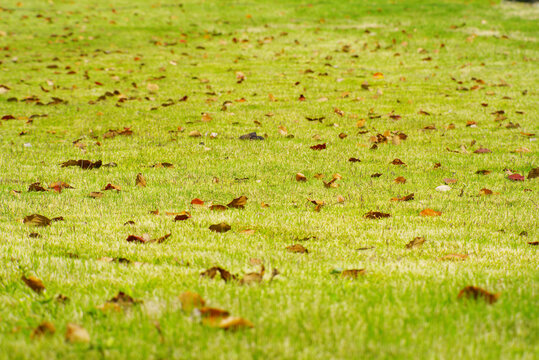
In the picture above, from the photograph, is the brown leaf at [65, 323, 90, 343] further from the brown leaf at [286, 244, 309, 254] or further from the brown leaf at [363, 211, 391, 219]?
the brown leaf at [363, 211, 391, 219]

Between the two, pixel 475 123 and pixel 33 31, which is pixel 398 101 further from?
pixel 33 31

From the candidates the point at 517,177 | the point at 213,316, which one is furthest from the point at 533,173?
the point at 213,316

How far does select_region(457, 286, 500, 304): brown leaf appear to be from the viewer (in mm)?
2764

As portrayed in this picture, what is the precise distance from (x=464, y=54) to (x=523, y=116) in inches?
292

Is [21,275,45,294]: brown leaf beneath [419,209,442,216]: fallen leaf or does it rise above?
above

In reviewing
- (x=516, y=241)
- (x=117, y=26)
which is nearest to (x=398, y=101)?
(x=516, y=241)

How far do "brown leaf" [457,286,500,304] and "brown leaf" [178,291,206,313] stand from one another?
1.44m

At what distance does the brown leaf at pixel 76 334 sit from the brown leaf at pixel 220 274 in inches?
36.2

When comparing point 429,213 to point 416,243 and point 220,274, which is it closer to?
point 416,243

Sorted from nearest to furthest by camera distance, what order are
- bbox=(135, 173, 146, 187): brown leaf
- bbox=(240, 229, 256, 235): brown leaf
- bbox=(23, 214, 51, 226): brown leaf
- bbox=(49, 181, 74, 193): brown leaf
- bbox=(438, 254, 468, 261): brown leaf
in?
bbox=(438, 254, 468, 261): brown leaf
bbox=(240, 229, 256, 235): brown leaf
bbox=(23, 214, 51, 226): brown leaf
bbox=(49, 181, 74, 193): brown leaf
bbox=(135, 173, 146, 187): brown leaf

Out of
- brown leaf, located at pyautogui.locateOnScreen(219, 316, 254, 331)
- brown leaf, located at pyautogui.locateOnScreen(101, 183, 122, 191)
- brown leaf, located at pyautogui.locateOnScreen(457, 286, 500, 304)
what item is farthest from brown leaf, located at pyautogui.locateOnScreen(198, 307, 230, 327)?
brown leaf, located at pyautogui.locateOnScreen(101, 183, 122, 191)

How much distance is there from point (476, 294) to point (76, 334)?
7.01 feet

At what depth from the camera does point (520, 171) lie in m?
6.59

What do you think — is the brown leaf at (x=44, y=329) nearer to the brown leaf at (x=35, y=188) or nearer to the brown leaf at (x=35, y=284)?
the brown leaf at (x=35, y=284)
